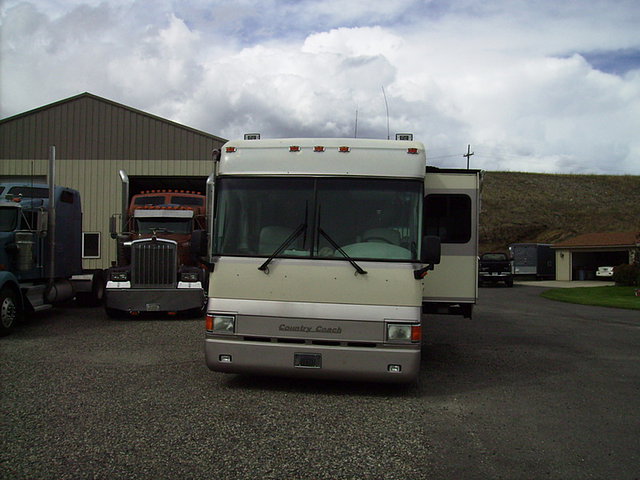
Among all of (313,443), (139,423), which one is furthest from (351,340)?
(139,423)

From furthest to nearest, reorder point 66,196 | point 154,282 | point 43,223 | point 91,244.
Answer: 1. point 91,244
2. point 66,196
3. point 154,282
4. point 43,223

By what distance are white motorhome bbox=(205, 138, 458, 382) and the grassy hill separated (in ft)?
192

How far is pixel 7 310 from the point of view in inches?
464

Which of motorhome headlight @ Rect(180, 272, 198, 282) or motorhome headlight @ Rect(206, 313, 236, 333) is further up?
motorhome headlight @ Rect(180, 272, 198, 282)

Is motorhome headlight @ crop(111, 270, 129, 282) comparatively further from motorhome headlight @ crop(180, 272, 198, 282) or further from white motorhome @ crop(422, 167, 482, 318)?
white motorhome @ crop(422, 167, 482, 318)

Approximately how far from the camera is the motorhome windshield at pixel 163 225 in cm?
1551

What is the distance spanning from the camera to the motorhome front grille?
1414 cm

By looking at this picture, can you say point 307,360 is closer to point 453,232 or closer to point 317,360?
point 317,360

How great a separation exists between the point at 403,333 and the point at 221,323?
203 cm

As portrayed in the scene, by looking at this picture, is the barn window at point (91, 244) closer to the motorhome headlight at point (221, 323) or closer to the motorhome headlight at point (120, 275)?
the motorhome headlight at point (120, 275)

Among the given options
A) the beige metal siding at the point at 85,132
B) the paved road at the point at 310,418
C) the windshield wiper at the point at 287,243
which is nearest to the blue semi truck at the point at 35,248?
the paved road at the point at 310,418

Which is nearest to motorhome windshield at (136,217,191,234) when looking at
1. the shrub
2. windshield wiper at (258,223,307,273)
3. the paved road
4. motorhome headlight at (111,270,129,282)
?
motorhome headlight at (111,270,129,282)

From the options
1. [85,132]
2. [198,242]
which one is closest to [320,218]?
[198,242]

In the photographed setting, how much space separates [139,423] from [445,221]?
4.98m
